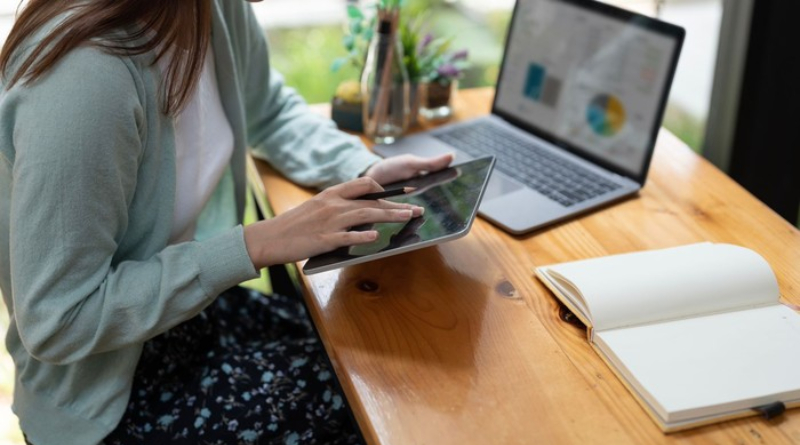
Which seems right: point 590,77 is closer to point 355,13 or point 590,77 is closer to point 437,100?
point 437,100

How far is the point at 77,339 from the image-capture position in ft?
2.86

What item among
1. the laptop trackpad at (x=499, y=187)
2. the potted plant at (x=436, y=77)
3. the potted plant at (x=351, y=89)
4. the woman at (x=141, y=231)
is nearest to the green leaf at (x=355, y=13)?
the potted plant at (x=351, y=89)

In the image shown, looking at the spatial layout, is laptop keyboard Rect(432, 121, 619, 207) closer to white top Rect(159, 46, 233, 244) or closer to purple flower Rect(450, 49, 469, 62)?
purple flower Rect(450, 49, 469, 62)

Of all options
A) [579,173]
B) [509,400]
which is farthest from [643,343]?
[579,173]

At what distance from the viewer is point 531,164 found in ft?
4.13

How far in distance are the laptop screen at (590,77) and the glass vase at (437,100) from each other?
9 centimetres

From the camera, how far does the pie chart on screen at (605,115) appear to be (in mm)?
1228

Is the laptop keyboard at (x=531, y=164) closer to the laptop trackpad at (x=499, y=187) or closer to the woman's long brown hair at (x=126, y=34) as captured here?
the laptop trackpad at (x=499, y=187)

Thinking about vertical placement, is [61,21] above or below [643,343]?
above

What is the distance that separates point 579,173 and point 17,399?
81 cm

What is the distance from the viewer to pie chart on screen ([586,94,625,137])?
4.03 feet

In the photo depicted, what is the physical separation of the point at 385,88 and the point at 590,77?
312 millimetres

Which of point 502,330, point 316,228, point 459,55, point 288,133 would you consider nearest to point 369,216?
point 316,228

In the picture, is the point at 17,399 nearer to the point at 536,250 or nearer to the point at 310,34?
the point at 536,250
